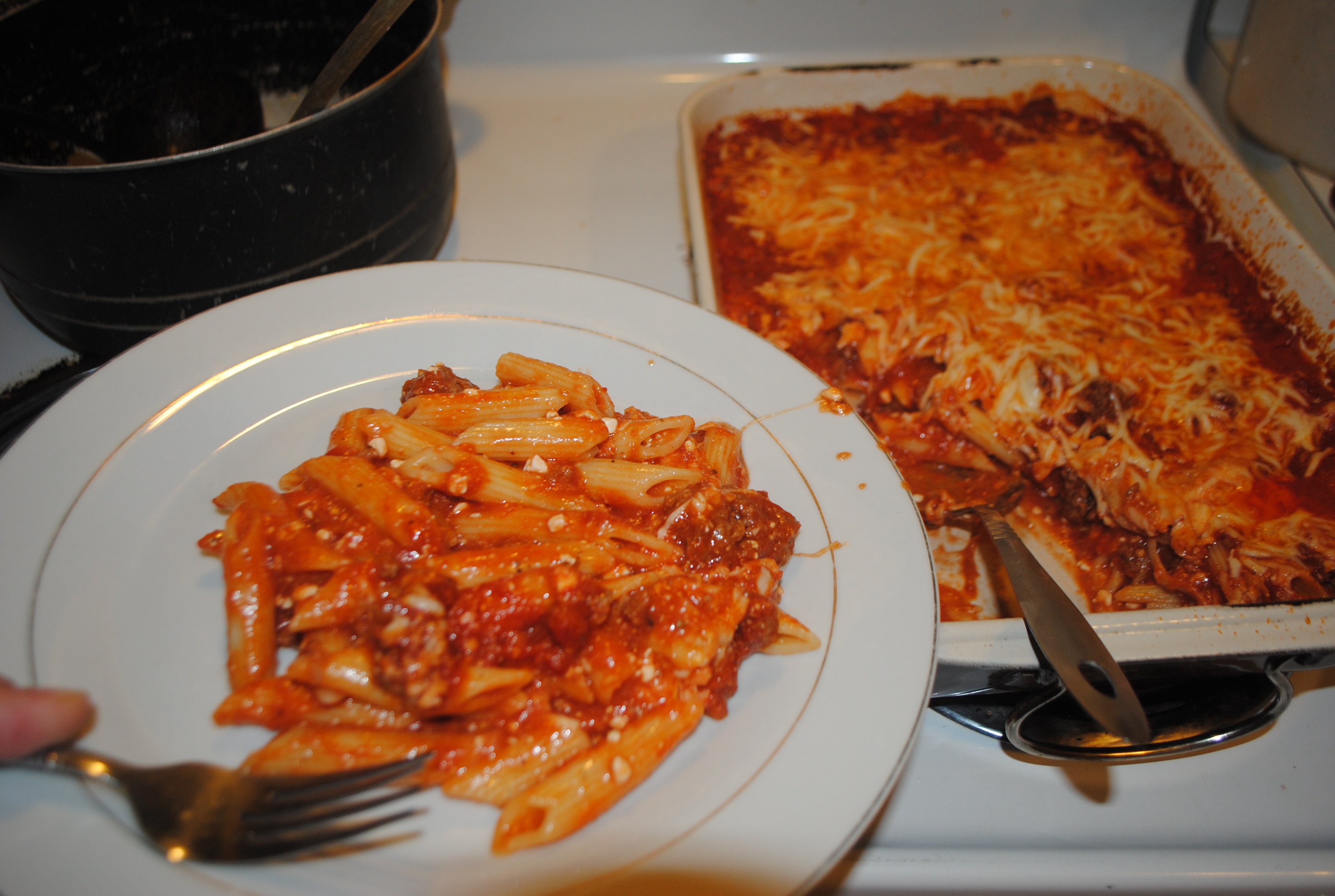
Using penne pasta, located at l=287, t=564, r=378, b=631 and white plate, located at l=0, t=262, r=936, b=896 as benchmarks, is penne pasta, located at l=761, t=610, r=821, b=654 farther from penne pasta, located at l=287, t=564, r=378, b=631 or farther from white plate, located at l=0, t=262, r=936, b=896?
penne pasta, located at l=287, t=564, r=378, b=631

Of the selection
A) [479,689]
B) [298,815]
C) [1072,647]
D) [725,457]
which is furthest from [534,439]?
[1072,647]

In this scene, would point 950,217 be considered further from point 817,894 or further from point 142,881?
point 142,881

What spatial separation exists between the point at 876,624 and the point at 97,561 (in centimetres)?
134

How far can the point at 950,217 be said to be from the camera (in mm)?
2607

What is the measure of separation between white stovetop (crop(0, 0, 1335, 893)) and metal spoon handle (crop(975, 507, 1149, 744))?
34 centimetres

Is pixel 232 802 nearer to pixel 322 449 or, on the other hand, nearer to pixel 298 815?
pixel 298 815

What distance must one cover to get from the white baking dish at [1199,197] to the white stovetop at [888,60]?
0.30 m

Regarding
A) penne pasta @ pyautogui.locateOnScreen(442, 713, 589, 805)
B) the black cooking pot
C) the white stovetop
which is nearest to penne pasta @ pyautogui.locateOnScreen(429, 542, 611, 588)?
penne pasta @ pyautogui.locateOnScreen(442, 713, 589, 805)

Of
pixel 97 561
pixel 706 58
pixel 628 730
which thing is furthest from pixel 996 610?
pixel 706 58

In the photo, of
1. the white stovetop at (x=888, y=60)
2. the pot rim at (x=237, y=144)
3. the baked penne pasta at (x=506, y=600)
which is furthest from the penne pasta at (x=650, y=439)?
the pot rim at (x=237, y=144)

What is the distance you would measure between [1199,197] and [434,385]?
274cm

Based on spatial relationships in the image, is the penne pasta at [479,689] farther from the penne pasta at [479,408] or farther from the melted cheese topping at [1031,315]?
the melted cheese topping at [1031,315]

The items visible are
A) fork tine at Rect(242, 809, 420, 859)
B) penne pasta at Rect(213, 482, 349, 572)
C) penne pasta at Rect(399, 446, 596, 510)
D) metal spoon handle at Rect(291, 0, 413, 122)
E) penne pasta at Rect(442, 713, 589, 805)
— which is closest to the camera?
fork tine at Rect(242, 809, 420, 859)

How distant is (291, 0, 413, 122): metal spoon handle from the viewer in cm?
195
